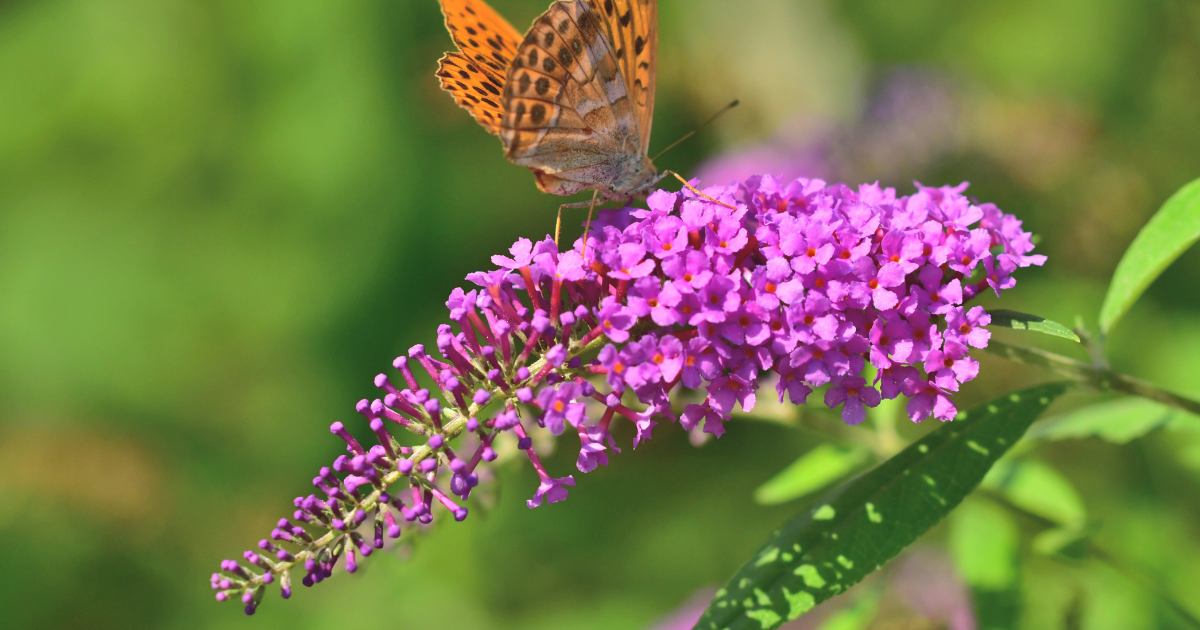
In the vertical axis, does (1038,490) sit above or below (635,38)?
below

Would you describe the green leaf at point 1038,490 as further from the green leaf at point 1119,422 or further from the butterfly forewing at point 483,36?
the butterfly forewing at point 483,36

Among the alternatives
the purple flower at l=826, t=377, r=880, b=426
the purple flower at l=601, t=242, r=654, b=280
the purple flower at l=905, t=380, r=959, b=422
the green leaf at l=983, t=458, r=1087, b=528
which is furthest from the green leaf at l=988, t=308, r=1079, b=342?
the green leaf at l=983, t=458, r=1087, b=528

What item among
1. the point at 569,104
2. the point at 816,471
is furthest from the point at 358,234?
the point at 816,471

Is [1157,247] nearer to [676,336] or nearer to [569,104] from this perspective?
[676,336]

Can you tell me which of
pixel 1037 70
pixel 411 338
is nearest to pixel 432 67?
pixel 411 338

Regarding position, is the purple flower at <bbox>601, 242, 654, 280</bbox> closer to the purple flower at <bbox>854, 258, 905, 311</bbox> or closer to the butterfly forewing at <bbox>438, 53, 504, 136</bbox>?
the purple flower at <bbox>854, 258, 905, 311</bbox>
